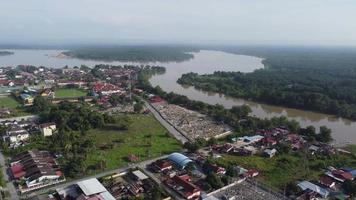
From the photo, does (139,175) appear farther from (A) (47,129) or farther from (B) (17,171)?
(A) (47,129)

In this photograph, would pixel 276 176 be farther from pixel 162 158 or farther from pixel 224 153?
pixel 162 158

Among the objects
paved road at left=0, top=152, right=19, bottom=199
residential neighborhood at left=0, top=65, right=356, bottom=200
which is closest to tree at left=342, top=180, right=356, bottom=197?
residential neighborhood at left=0, top=65, right=356, bottom=200

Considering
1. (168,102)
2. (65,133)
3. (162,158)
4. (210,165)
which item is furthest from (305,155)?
(168,102)

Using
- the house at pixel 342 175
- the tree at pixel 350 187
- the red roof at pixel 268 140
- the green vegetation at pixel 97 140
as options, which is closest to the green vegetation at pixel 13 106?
the green vegetation at pixel 97 140

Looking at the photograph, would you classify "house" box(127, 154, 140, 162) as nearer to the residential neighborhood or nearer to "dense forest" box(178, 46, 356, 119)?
the residential neighborhood

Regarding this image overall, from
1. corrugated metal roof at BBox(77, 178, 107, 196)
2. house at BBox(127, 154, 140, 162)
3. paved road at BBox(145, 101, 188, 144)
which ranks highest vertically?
corrugated metal roof at BBox(77, 178, 107, 196)

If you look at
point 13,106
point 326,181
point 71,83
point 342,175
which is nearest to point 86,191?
point 326,181
